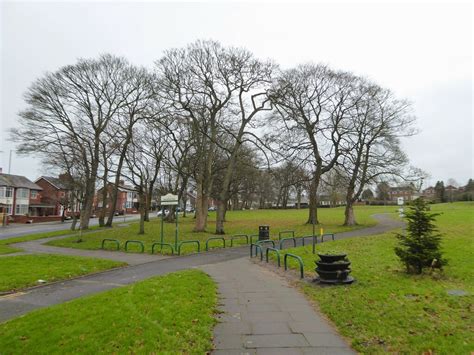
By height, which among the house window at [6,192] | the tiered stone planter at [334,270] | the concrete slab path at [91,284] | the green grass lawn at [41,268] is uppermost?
the house window at [6,192]

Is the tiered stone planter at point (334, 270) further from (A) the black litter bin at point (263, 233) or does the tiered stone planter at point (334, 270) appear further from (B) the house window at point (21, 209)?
(B) the house window at point (21, 209)

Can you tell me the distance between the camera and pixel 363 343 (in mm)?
5305

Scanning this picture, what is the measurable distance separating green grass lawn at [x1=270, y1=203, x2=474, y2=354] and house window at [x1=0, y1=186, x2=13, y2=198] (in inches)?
2306

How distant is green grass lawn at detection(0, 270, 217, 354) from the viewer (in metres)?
5.12

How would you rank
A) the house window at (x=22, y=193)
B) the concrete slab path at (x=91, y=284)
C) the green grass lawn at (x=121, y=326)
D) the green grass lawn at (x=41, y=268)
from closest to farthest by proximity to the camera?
the green grass lawn at (x=121, y=326)
the concrete slab path at (x=91, y=284)
the green grass lawn at (x=41, y=268)
the house window at (x=22, y=193)

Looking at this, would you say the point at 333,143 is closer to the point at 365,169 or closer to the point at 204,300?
the point at 365,169

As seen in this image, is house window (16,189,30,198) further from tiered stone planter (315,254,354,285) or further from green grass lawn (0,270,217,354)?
tiered stone planter (315,254,354,285)

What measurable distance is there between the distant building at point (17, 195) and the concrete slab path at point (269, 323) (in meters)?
56.3

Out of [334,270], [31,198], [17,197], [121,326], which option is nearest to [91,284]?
[121,326]

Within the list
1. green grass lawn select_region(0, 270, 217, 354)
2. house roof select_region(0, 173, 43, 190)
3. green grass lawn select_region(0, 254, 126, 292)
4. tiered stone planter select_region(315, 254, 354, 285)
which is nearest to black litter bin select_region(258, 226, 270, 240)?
green grass lawn select_region(0, 254, 126, 292)

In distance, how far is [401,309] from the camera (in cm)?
684

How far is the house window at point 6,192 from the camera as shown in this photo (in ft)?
180

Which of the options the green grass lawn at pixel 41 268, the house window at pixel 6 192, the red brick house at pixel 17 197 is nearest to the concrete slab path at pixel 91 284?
the green grass lawn at pixel 41 268

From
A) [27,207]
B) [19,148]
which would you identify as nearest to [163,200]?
[19,148]
